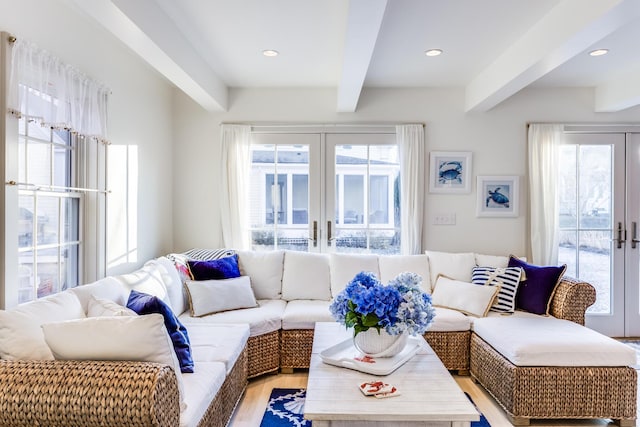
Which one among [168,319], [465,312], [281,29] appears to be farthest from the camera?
[465,312]

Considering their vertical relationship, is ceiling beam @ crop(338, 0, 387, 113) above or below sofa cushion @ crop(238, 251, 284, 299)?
above

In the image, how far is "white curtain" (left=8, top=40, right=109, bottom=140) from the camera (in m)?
2.06

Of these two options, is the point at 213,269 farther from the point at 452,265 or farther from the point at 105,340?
the point at 452,265

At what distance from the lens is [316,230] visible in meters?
4.29

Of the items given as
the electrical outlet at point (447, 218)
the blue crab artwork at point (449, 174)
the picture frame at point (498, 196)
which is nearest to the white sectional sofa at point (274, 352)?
the electrical outlet at point (447, 218)

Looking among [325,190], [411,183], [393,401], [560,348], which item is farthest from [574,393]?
[325,190]

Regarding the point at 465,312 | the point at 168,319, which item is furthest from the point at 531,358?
the point at 168,319

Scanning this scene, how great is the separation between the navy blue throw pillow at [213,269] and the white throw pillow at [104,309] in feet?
4.31

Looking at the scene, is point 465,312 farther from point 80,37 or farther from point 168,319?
point 80,37

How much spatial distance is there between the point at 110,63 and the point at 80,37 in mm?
391

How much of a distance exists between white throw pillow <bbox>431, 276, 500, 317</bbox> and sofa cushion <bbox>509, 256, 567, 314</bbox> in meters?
0.27

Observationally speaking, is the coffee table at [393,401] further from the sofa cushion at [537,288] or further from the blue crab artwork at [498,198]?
the blue crab artwork at [498,198]

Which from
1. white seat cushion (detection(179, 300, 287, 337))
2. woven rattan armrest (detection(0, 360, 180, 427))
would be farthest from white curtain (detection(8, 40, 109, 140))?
white seat cushion (detection(179, 300, 287, 337))

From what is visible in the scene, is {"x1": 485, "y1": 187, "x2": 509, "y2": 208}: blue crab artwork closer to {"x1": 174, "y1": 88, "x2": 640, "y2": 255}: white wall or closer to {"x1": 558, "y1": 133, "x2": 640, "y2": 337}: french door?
{"x1": 174, "y1": 88, "x2": 640, "y2": 255}: white wall
